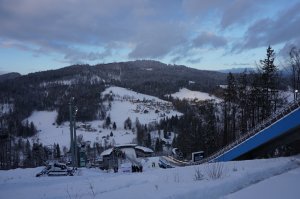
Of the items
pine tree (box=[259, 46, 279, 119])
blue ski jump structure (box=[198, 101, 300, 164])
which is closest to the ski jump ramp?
blue ski jump structure (box=[198, 101, 300, 164])

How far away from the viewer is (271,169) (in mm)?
10961

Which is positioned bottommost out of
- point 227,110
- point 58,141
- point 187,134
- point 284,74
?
point 58,141

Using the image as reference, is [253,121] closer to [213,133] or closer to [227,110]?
[227,110]

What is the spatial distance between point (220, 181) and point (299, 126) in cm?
1551

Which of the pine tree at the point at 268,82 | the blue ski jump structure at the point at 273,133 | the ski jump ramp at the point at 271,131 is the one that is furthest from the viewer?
the pine tree at the point at 268,82

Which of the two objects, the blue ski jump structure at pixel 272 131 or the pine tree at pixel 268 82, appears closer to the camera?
the blue ski jump structure at pixel 272 131

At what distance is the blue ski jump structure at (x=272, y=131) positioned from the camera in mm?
22250

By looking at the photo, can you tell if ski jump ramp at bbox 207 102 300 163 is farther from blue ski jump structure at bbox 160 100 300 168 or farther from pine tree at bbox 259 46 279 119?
pine tree at bbox 259 46 279 119

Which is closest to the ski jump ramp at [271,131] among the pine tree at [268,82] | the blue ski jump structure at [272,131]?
the blue ski jump structure at [272,131]

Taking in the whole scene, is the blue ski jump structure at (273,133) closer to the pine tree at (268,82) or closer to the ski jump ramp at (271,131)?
the ski jump ramp at (271,131)

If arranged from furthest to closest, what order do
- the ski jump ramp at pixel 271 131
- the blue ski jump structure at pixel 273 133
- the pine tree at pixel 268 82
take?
the pine tree at pixel 268 82 < the blue ski jump structure at pixel 273 133 < the ski jump ramp at pixel 271 131

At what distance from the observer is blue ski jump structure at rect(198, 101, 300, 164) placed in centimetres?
2225

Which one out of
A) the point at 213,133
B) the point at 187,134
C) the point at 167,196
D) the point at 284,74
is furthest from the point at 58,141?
the point at 167,196

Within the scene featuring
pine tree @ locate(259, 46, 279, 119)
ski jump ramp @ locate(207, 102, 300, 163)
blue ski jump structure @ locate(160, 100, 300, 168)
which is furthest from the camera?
pine tree @ locate(259, 46, 279, 119)
